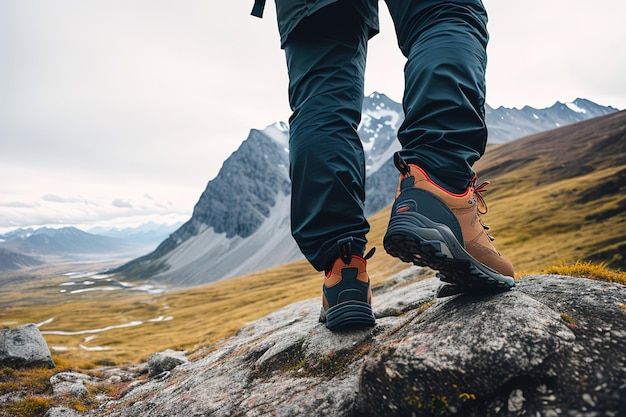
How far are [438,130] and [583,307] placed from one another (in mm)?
1434

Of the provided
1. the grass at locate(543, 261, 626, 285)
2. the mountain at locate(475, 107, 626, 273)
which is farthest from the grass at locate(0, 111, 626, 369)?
the mountain at locate(475, 107, 626, 273)

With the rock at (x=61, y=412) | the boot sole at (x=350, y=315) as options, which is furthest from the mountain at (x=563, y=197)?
the rock at (x=61, y=412)

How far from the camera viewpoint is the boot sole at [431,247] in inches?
83.0

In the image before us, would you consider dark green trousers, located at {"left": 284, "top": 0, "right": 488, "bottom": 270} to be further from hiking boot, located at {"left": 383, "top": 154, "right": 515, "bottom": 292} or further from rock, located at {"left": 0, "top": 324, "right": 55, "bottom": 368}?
rock, located at {"left": 0, "top": 324, "right": 55, "bottom": 368}

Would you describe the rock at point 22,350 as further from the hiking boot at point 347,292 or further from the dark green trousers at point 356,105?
the dark green trousers at point 356,105

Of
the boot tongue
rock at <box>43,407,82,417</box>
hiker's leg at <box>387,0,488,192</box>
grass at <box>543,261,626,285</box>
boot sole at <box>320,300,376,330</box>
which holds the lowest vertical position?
rock at <box>43,407,82,417</box>

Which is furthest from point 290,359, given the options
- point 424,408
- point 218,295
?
point 218,295

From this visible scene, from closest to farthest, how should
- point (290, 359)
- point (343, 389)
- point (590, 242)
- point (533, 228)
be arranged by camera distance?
point (343, 389) → point (290, 359) → point (590, 242) → point (533, 228)

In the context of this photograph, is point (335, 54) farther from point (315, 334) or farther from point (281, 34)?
point (315, 334)

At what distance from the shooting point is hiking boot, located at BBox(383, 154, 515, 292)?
7.00ft

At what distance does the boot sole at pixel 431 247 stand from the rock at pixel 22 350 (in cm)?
920

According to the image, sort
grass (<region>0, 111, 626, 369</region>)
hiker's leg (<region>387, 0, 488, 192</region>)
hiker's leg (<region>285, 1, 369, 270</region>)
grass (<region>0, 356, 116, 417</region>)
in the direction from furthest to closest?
grass (<region>0, 111, 626, 369</region>) → grass (<region>0, 356, 116, 417</region>) → hiker's leg (<region>285, 1, 369, 270</region>) → hiker's leg (<region>387, 0, 488, 192</region>)

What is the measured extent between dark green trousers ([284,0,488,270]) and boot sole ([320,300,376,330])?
43 cm

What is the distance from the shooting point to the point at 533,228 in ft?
128
